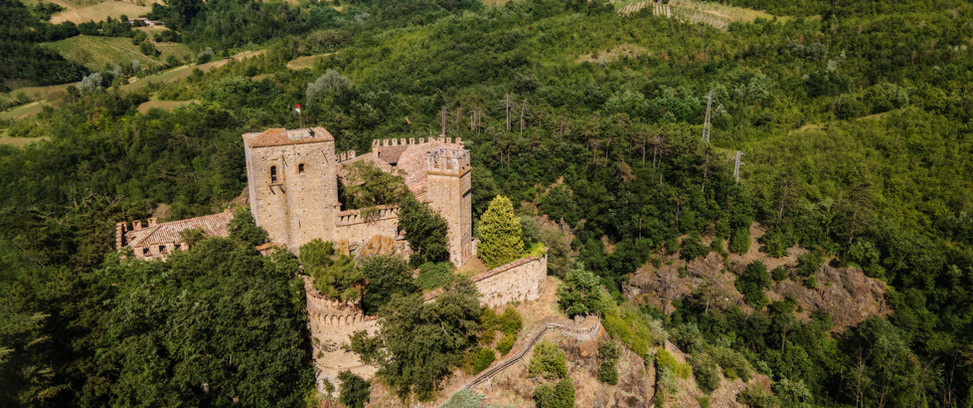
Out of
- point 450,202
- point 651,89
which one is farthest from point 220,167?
point 651,89

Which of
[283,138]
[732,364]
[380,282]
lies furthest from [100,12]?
[732,364]

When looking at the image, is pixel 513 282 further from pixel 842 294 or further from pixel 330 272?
pixel 842 294

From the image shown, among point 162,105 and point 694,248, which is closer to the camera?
point 694,248

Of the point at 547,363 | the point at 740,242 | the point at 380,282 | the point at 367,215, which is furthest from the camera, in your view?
the point at 740,242

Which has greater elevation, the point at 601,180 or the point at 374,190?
the point at 374,190

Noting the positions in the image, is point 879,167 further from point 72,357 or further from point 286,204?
point 72,357

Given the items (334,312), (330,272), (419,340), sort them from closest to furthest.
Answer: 1. (419,340)
2. (334,312)
3. (330,272)

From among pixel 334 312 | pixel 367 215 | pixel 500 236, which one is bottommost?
pixel 334 312
